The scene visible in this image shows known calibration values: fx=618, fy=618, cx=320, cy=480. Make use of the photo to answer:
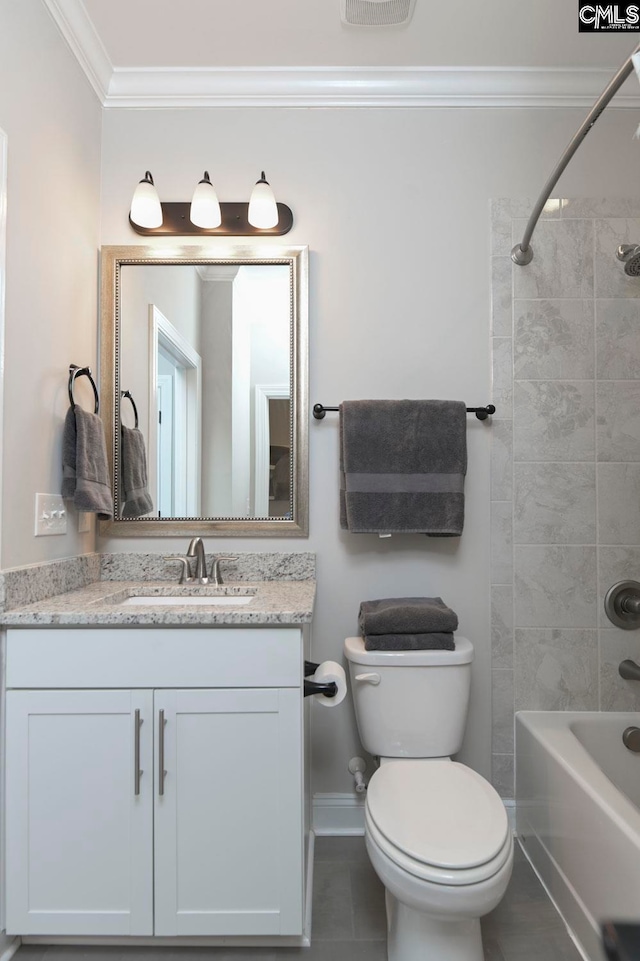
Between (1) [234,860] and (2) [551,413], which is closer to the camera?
(1) [234,860]

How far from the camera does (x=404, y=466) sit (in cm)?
193

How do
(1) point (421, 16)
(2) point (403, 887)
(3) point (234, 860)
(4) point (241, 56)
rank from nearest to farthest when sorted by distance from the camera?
(2) point (403, 887)
(3) point (234, 860)
(1) point (421, 16)
(4) point (241, 56)

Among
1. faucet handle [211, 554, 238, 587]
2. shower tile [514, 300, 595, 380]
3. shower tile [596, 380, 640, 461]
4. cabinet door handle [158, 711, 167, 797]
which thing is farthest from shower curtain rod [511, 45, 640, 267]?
cabinet door handle [158, 711, 167, 797]

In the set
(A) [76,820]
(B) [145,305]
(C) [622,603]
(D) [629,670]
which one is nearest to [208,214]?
(B) [145,305]

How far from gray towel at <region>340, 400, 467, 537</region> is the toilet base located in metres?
0.98

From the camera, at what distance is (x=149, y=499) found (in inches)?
80.8

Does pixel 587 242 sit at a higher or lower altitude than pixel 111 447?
higher

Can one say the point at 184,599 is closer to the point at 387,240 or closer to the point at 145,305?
the point at 145,305

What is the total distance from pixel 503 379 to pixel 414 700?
3.46 feet

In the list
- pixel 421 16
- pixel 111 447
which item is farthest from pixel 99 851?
pixel 421 16

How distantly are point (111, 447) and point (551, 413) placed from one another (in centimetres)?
146

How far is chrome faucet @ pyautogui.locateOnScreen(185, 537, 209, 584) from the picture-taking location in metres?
1.95

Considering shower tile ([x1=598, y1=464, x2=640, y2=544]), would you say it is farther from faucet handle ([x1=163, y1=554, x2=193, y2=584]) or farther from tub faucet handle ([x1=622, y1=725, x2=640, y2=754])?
faucet handle ([x1=163, y1=554, x2=193, y2=584])

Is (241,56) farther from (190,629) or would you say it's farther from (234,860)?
(234,860)
